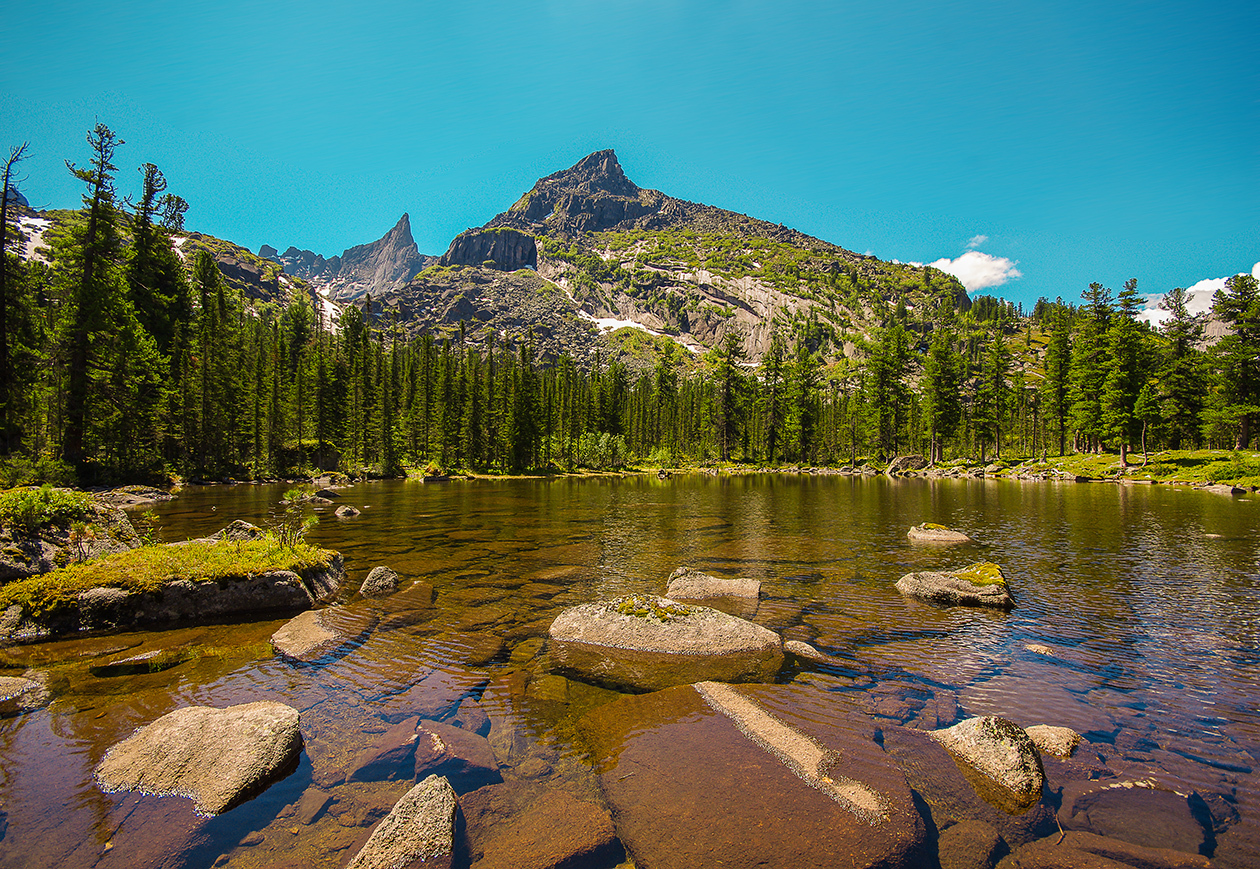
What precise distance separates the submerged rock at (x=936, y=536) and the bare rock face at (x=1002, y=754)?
17.9 meters

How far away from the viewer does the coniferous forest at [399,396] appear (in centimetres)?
3541

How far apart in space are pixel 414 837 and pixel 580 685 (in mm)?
4290

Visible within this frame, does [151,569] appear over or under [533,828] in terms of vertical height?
over

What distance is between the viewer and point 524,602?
1394 cm

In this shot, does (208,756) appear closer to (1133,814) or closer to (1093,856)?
(1093,856)

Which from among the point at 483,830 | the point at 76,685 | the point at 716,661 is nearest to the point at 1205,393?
the point at 716,661

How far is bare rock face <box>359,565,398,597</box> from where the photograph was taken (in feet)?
46.6

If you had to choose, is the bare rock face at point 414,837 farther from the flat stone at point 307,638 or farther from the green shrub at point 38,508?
the green shrub at point 38,508

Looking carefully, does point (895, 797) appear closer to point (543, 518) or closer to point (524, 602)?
point (524, 602)

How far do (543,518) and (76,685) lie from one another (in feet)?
77.9

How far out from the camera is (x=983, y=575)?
14320mm

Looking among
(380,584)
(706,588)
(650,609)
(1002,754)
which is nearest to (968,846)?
(1002,754)

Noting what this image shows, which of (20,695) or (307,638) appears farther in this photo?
(307,638)

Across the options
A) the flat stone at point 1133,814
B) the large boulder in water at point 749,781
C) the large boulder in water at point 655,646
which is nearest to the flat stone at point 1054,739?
the flat stone at point 1133,814
